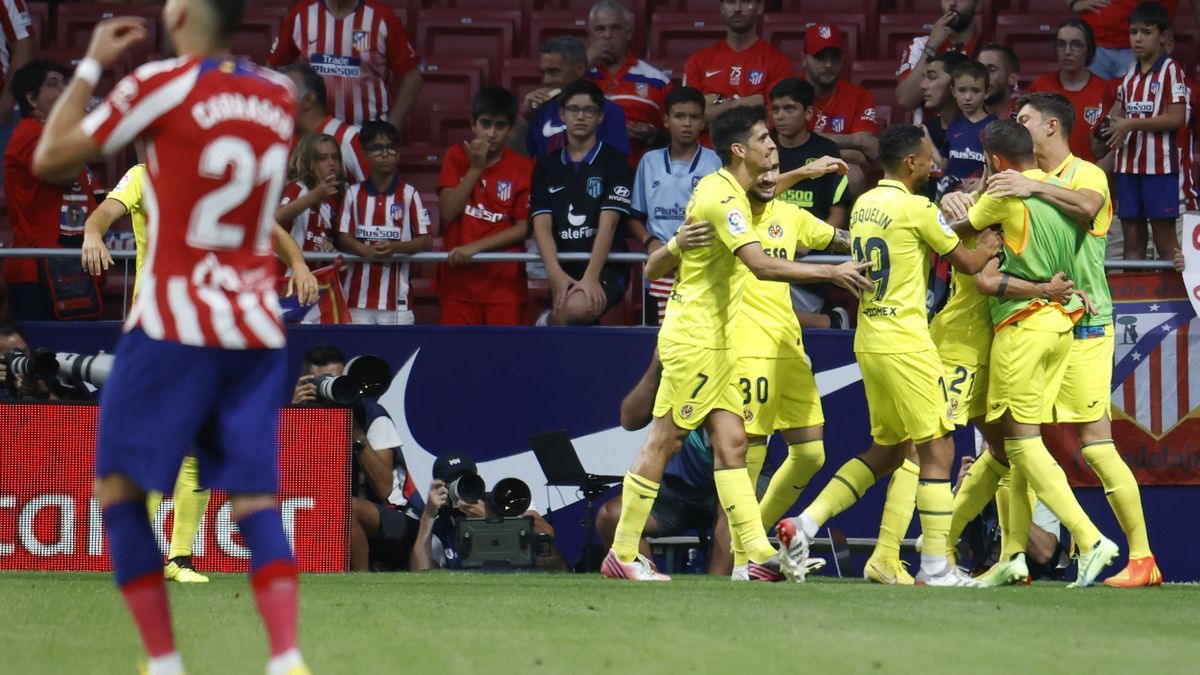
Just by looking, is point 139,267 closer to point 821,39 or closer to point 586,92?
point 586,92

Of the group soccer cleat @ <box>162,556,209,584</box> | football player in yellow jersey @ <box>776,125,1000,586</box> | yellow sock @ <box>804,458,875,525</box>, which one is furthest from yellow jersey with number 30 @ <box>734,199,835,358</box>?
soccer cleat @ <box>162,556,209,584</box>

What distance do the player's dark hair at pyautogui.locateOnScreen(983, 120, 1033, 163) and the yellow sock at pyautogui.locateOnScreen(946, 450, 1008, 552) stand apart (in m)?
1.55

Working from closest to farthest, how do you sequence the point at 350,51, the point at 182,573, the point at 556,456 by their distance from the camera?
1. the point at 182,573
2. the point at 556,456
3. the point at 350,51

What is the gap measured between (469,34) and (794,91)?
3.99 m

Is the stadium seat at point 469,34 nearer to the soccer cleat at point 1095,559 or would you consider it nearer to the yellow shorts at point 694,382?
the yellow shorts at point 694,382

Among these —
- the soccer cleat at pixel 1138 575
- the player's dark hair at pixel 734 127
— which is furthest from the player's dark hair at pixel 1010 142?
the soccer cleat at pixel 1138 575

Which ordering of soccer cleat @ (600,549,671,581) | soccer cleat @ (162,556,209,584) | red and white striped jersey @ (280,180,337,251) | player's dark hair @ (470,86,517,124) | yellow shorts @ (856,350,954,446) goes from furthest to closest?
player's dark hair @ (470,86,517,124), red and white striped jersey @ (280,180,337,251), soccer cleat @ (600,549,671,581), yellow shorts @ (856,350,954,446), soccer cleat @ (162,556,209,584)

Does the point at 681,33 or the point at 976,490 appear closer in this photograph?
the point at 976,490

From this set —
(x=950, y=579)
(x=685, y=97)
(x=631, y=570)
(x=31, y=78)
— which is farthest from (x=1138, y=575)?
(x=31, y=78)

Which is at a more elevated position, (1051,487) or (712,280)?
(712,280)

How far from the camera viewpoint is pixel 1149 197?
11047 millimetres

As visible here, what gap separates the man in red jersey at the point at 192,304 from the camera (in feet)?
14.0

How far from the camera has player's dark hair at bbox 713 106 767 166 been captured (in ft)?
26.7

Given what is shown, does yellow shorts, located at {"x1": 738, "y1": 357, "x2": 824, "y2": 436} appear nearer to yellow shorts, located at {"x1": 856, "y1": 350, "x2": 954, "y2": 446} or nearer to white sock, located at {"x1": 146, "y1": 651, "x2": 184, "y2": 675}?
yellow shorts, located at {"x1": 856, "y1": 350, "x2": 954, "y2": 446}
